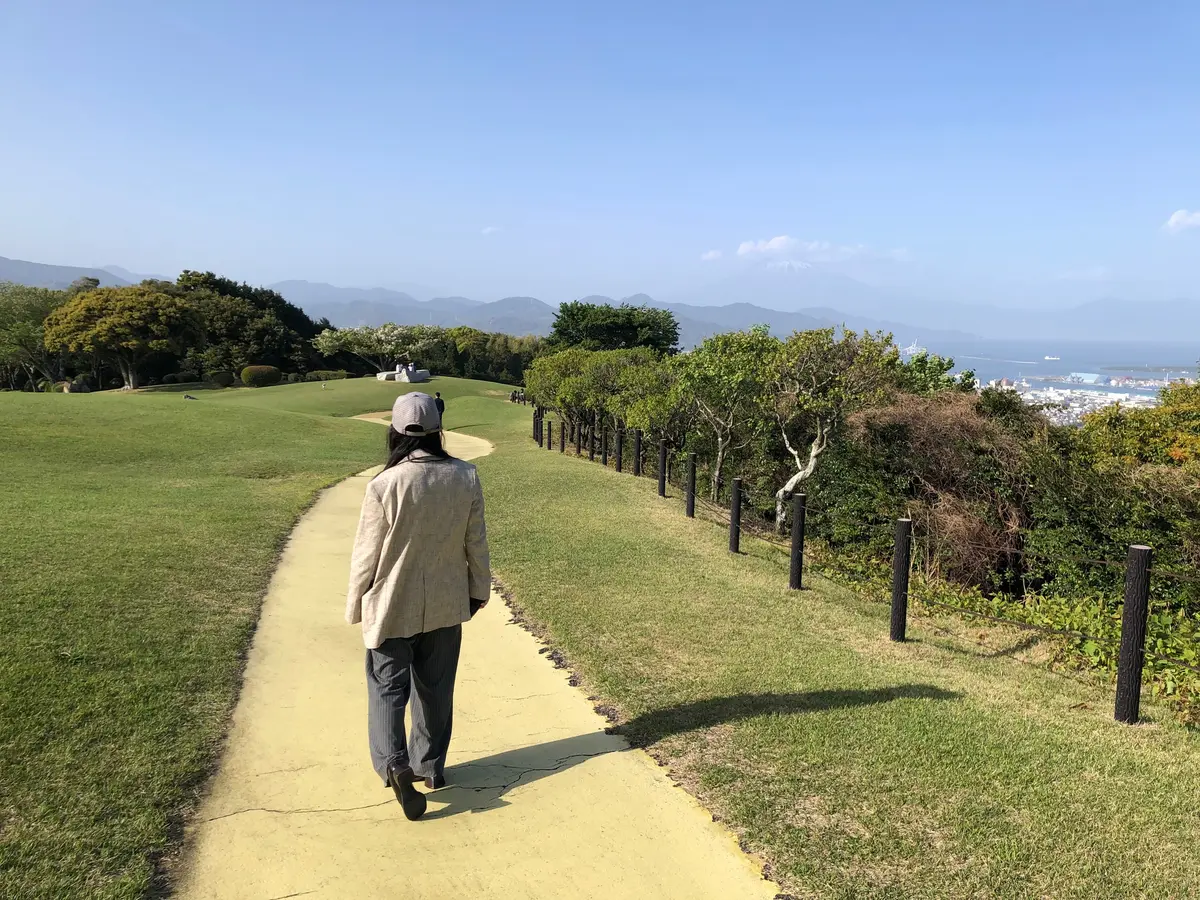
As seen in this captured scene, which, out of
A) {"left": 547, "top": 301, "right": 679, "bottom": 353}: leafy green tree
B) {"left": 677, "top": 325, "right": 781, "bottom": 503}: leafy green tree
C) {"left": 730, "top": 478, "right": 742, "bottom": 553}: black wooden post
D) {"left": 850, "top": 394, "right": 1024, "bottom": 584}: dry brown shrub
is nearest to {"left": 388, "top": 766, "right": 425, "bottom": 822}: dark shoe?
{"left": 730, "top": 478, "right": 742, "bottom": 553}: black wooden post

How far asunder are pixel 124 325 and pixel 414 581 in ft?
154

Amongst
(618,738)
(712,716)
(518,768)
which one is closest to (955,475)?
(712,716)

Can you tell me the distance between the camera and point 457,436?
2539cm

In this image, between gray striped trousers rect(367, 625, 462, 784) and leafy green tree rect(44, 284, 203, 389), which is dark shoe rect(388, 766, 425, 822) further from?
leafy green tree rect(44, 284, 203, 389)

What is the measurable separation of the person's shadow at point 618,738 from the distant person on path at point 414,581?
216mm

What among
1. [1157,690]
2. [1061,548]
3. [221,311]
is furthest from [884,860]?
[221,311]

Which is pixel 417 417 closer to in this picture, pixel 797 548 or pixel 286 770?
pixel 286 770

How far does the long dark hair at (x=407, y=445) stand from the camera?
3443 millimetres

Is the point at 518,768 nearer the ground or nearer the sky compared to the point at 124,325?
nearer the ground

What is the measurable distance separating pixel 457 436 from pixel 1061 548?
2009 centimetres

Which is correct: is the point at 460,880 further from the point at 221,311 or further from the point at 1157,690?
the point at 221,311

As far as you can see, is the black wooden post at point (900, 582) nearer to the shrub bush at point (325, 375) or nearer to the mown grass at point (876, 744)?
the mown grass at point (876, 744)

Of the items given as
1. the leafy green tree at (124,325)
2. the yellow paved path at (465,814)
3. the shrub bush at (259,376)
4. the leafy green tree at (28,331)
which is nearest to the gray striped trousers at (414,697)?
the yellow paved path at (465,814)

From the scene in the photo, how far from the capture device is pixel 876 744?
4.09 metres
